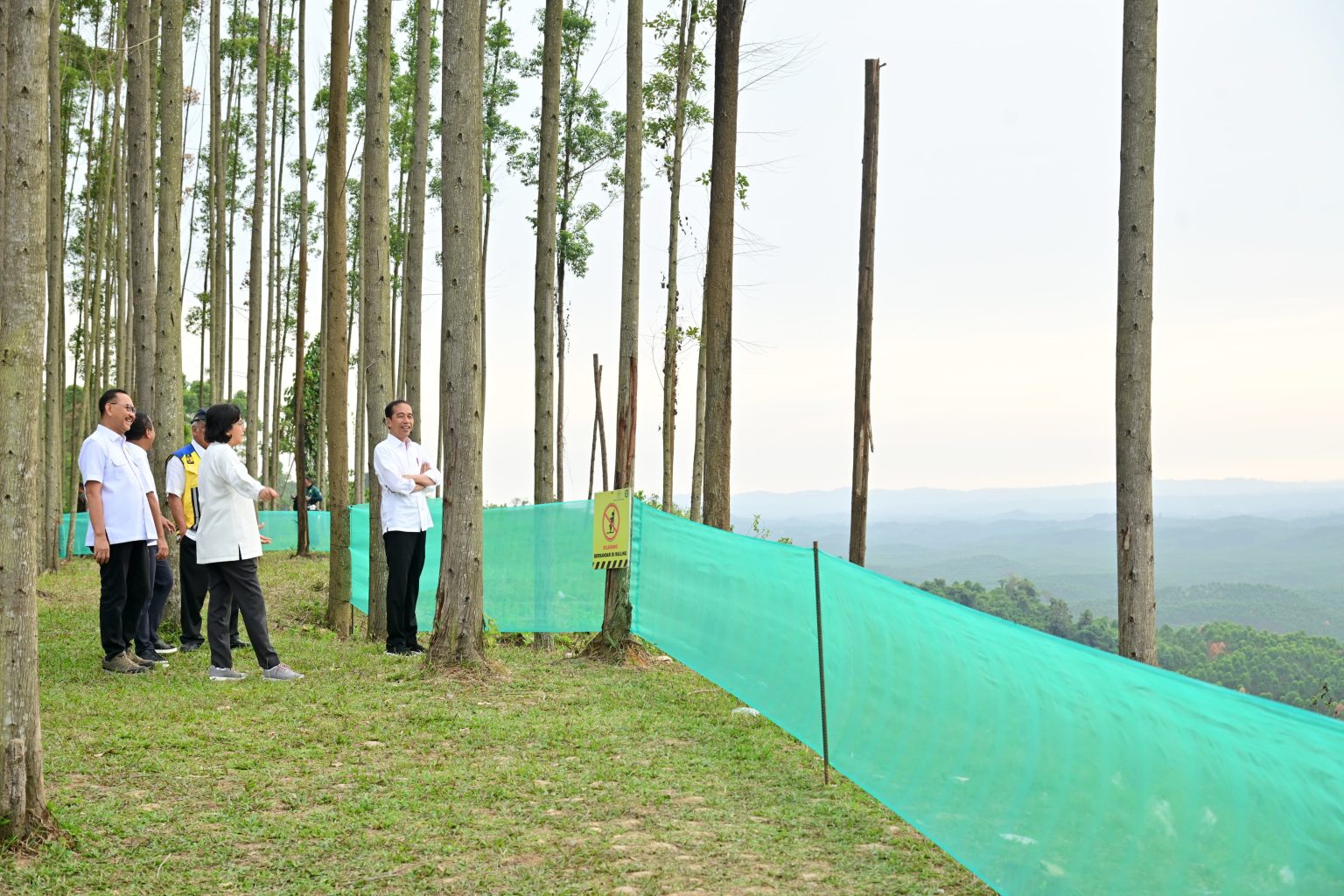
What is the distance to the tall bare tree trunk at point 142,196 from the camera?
9516 mm

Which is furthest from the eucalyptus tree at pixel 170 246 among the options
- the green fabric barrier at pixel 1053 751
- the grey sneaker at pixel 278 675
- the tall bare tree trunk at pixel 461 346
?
the green fabric barrier at pixel 1053 751

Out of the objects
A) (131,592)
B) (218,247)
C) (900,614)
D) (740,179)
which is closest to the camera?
(900,614)

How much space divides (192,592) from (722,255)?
16.8ft

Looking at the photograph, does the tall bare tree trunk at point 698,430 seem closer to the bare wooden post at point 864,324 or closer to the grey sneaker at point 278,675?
the bare wooden post at point 864,324

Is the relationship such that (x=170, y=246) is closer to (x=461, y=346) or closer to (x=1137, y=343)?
(x=461, y=346)

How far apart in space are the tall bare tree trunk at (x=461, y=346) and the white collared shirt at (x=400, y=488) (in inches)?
30.4

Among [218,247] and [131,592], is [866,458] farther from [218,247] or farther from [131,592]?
[218,247]

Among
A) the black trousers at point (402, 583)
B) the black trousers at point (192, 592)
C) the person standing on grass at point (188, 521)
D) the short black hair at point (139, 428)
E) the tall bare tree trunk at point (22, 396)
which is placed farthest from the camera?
the black trousers at point (402, 583)

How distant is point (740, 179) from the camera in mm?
18406

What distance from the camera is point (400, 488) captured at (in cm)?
883

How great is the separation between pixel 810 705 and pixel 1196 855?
9.78 feet

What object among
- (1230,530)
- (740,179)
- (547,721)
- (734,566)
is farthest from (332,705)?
(1230,530)

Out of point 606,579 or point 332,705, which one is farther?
point 606,579

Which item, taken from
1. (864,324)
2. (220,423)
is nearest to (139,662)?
(220,423)
